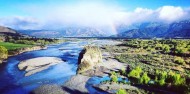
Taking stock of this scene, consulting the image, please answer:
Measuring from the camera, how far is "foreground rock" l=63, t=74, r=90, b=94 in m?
65.8

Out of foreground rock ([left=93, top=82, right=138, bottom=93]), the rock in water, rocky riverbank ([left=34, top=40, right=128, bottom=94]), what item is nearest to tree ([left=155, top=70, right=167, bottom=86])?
foreground rock ([left=93, top=82, right=138, bottom=93])

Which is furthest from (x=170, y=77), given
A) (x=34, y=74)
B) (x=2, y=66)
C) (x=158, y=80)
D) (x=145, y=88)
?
(x=2, y=66)

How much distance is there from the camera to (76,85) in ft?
235

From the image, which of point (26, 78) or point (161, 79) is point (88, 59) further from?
point (161, 79)

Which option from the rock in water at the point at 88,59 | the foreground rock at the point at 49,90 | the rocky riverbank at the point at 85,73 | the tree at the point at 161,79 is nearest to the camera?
the foreground rock at the point at 49,90

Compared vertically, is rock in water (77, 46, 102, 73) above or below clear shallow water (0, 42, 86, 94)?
above

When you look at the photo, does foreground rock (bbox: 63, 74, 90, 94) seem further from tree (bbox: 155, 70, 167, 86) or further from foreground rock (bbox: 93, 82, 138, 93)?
tree (bbox: 155, 70, 167, 86)

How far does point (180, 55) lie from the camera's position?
13950 centimetres

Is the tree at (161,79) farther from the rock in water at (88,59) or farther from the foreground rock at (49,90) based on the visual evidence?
the rock in water at (88,59)

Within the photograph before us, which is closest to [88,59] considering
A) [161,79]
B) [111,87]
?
[111,87]

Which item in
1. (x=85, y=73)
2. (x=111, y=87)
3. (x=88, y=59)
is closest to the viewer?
(x=111, y=87)

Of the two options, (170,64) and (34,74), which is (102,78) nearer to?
(34,74)

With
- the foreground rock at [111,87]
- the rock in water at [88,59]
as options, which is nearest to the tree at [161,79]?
the foreground rock at [111,87]

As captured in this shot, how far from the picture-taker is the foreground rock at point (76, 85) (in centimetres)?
6575
